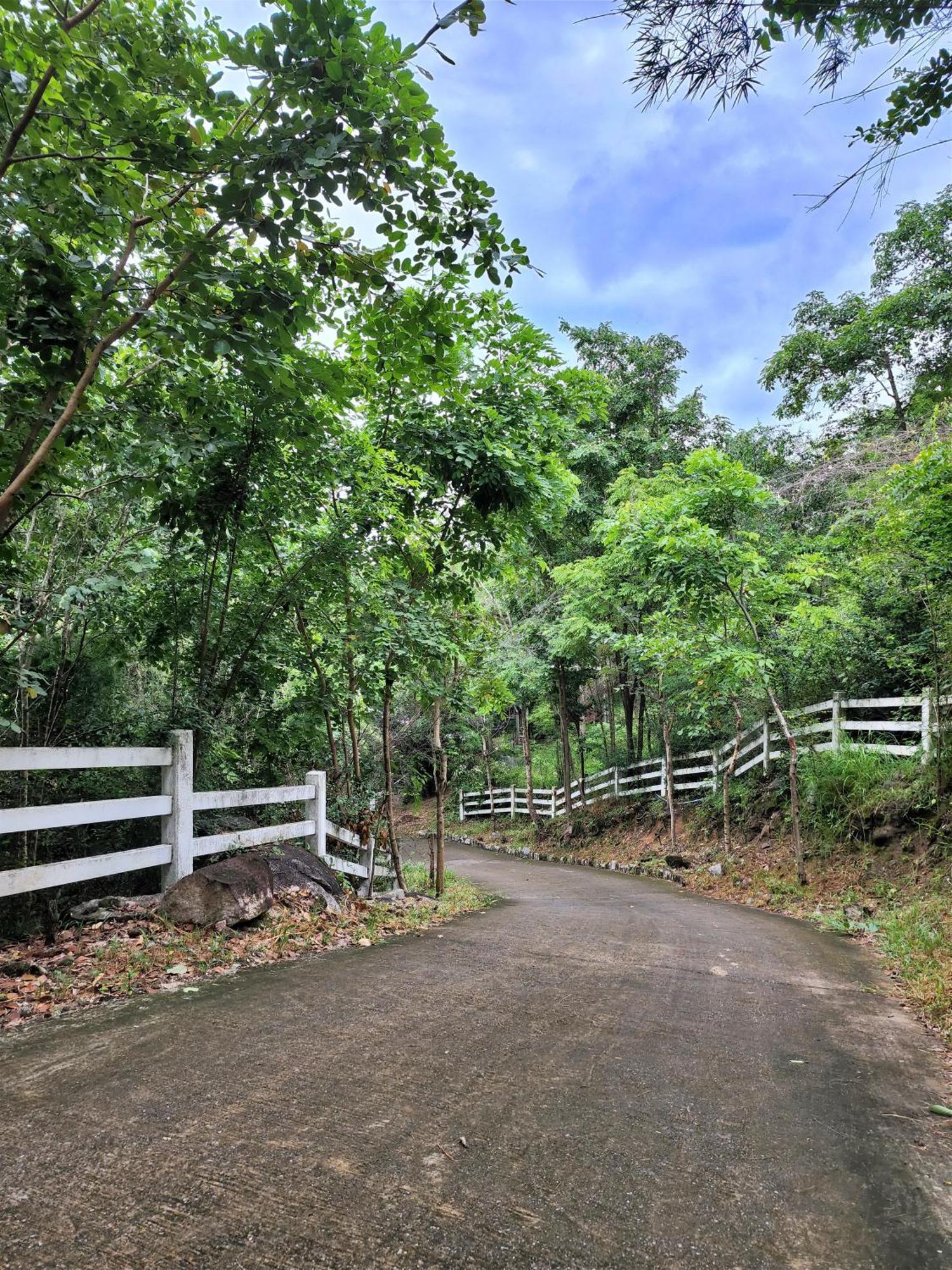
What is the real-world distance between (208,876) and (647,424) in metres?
14.8

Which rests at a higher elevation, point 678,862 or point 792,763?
point 792,763

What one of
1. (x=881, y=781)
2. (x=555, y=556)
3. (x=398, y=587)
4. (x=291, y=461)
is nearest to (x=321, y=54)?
(x=291, y=461)

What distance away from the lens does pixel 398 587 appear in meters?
6.39

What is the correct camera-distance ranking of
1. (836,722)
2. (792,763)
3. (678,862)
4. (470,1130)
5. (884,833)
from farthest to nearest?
(678,862) < (836,722) < (792,763) < (884,833) < (470,1130)

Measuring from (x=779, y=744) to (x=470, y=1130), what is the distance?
10656 mm

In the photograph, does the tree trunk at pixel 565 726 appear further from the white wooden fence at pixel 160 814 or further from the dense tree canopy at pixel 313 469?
the white wooden fence at pixel 160 814

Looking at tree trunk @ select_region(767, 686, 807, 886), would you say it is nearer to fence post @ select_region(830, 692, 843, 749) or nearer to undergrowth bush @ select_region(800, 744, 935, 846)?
undergrowth bush @ select_region(800, 744, 935, 846)

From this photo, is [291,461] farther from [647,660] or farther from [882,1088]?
[647,660]

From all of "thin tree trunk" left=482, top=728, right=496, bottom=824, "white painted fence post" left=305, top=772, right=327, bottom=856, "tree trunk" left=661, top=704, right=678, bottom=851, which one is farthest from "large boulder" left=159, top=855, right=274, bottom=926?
"thin tree trunk" left=482, top=728, right=496, bottom=824

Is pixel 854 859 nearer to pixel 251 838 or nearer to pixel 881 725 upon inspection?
pixel 881 725

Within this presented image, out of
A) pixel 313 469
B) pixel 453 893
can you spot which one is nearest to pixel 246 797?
pixel 313 469

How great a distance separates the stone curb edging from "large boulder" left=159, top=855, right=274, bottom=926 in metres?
8.34

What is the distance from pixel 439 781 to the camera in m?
9.01

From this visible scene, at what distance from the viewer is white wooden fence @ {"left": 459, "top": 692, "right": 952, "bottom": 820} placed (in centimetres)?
872
